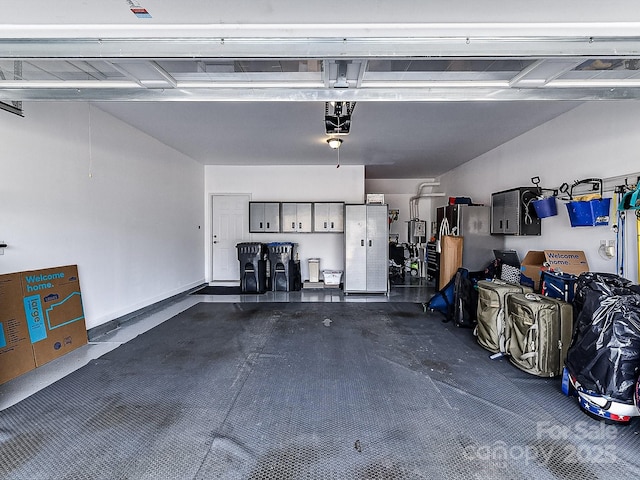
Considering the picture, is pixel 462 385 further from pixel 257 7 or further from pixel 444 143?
pixel 444 143

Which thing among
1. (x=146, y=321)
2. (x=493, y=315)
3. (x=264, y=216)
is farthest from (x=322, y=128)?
(x=146, y=321)

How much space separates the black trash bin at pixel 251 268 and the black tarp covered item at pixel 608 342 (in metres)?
4.88

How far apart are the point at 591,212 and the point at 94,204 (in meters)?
5.74

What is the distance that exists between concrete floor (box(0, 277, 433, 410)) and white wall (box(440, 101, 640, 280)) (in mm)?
2210

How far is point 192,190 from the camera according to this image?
6109 millimetres

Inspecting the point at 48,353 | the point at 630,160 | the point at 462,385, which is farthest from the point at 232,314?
the point at 630,160

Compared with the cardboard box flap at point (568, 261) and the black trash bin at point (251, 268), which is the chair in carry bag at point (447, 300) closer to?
the cardboard box flap at point (568, 261)

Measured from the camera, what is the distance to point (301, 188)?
21.8 feet

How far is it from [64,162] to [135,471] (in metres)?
3.23

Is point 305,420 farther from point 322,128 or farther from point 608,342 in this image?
point 322,128

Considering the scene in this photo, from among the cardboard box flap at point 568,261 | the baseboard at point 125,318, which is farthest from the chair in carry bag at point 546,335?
the baseboard at point 125,318

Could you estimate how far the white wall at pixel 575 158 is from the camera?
114 inches

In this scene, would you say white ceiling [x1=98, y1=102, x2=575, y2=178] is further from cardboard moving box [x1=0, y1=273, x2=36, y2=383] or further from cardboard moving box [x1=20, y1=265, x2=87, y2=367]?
cardboard moving box [x1=0, y1=273, x2=36, y2=383]

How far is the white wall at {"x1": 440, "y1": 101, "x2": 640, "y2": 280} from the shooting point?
2.89 meters
